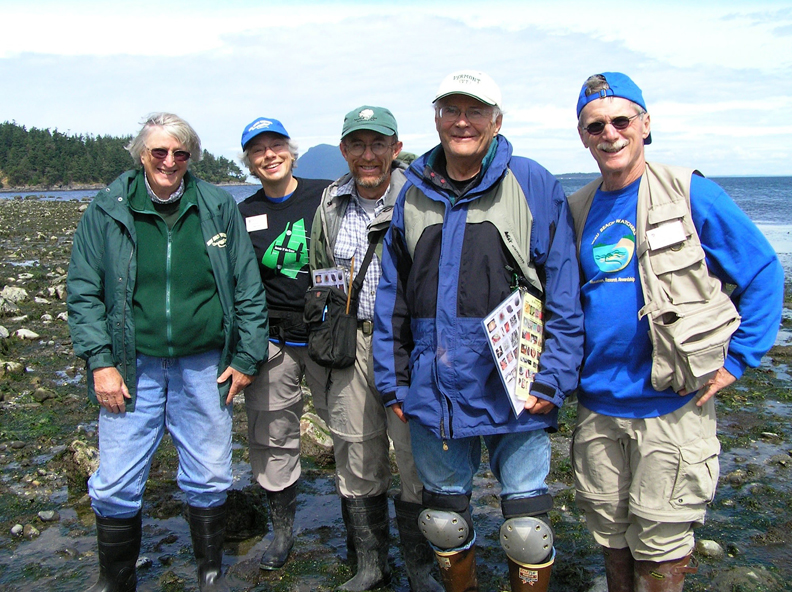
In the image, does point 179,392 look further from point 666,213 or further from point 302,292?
point 666,213

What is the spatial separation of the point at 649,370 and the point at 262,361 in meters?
2.37

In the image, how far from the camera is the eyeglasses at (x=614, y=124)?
3367 millimetres

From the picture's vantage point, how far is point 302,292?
4.58 meters

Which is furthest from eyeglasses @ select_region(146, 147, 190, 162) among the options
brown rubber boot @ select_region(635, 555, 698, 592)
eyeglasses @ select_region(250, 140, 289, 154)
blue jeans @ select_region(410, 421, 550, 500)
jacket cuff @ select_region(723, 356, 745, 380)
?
brown rubber boot @ select_region(635, 555, 698, 592)

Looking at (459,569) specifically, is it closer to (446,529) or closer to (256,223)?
(446,529)

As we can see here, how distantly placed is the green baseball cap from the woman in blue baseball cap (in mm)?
645

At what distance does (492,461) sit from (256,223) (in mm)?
2303

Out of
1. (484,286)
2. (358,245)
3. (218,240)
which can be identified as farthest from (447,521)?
(218,240)

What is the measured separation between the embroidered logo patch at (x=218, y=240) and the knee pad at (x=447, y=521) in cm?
197

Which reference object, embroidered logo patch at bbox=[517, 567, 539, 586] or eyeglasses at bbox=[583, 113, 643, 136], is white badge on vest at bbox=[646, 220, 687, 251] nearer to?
eyeglasses at bbox=[583, 113, 643, 136]

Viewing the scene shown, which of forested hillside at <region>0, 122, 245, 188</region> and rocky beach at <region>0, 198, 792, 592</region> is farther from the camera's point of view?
forested hillside at <region>0, 122, 245, 188</region>

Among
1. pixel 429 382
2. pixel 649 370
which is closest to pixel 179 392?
pixel 429 382

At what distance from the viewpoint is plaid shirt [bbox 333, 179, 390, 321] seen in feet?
13.7

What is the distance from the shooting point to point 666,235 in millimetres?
3250
